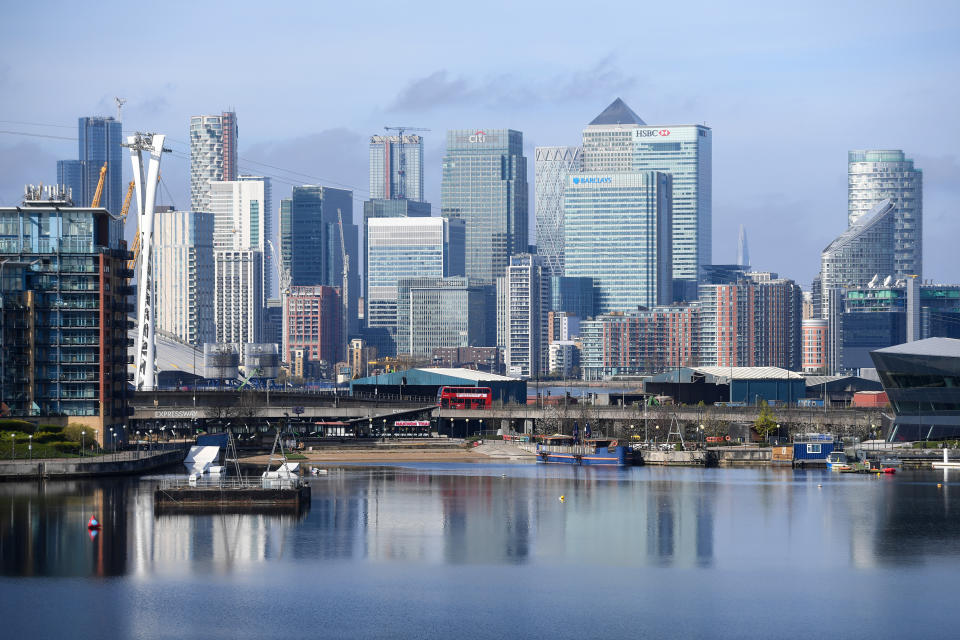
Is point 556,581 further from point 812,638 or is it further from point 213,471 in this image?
point 213,471

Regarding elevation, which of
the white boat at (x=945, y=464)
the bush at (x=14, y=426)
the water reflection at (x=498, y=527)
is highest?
the bush at (x=14, y=426)

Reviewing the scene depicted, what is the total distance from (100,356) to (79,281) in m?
7.60

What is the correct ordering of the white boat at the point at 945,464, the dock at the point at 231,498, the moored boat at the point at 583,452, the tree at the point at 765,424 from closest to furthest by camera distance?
the dock at the point at 231,498, the white boat at the point at 945,464, the moored boat at the point at 583,452, the tree at the point at 765,424

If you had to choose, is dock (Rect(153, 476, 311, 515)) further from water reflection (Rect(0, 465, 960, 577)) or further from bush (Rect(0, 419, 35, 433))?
bush (Rect(0, 419, 35, 433))

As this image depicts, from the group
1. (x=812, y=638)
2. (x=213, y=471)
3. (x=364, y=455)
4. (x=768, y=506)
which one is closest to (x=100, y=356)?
(x=213, y=471)

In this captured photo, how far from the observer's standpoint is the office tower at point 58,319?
14725cm

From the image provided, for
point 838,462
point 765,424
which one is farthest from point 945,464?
point 765,424

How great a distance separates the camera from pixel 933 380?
168375 millimetres

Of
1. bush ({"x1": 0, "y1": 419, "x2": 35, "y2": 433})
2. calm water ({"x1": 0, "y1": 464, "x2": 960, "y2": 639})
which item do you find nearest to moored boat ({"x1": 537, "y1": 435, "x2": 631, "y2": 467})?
calm water ({"x1": 0, "y1": 464, "x2": 960, "y2": 639})

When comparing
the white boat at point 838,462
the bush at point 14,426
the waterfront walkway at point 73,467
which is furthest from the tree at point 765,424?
the bush at point 14,426

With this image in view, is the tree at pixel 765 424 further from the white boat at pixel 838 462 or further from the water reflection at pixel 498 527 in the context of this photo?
the water reflection at pixel 498 527

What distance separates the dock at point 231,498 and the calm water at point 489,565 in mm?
2289

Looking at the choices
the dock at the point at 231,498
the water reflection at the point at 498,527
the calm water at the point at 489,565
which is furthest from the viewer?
the dock at the point at 231,498

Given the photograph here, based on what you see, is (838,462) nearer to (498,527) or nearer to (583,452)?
(583,452)
